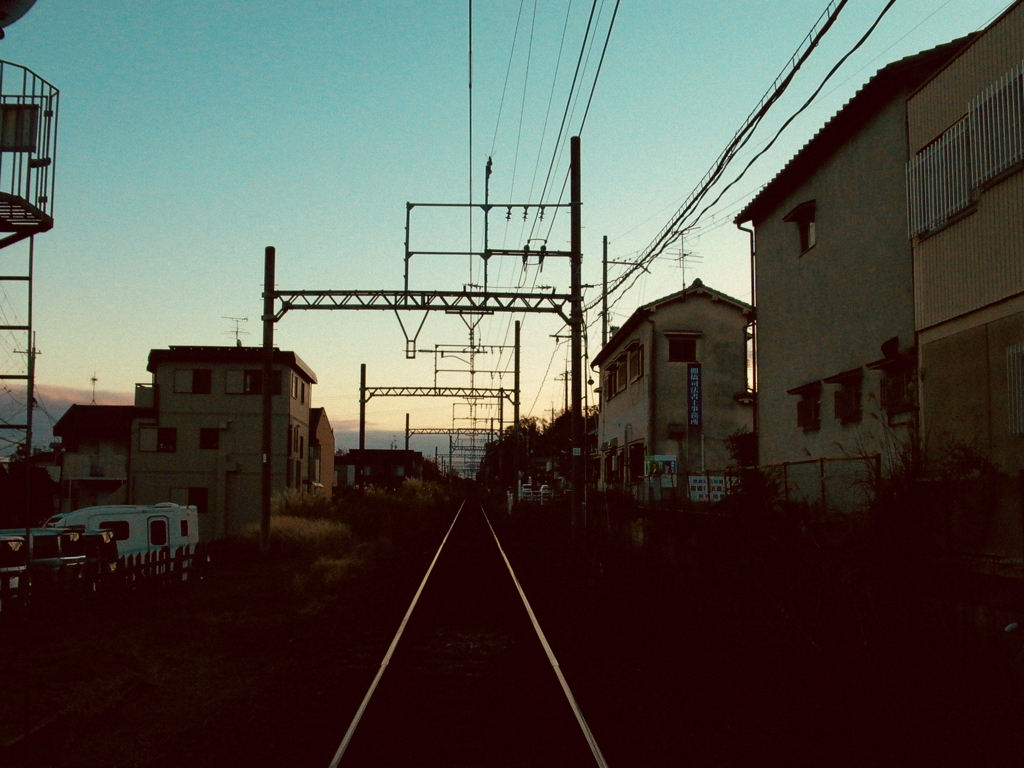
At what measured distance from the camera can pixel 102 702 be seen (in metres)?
7.91

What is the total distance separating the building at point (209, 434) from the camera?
45.9 meters

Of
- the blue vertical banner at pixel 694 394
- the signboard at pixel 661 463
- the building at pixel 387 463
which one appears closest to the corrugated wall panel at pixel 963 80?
the blue vertical banner at pixel 694 394

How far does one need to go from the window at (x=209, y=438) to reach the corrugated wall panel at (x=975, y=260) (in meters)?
38.8

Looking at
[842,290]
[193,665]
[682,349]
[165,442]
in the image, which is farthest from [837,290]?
[165,442]

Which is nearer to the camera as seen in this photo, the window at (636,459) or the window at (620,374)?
the window at (636,459)

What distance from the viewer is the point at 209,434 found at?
46.1 meters

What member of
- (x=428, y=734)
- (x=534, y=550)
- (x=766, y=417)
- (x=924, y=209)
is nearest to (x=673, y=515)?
(x=766, y=417)

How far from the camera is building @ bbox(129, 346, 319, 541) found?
151 feet

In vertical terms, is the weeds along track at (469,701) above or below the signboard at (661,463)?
below

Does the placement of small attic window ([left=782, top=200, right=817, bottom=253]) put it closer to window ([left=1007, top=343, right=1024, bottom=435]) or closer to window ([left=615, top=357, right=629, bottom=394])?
window ([left=1007, top=343, right=1024, bottom=435])

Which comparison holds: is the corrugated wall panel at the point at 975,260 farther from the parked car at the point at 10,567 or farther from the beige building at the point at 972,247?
the parked car at the point at 10,567

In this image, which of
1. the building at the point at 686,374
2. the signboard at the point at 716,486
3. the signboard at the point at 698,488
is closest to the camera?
the signboard at the point at 716,486

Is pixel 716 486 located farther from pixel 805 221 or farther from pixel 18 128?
pixel 18 128

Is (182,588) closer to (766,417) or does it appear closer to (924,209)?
(766,417)
